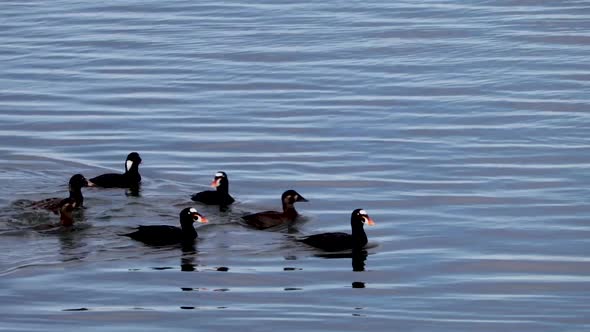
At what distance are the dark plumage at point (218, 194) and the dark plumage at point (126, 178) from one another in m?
1.10

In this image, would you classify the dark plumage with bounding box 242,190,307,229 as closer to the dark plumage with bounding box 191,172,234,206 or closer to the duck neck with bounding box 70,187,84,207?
the dark plumage with bounding box 191,172,234,206

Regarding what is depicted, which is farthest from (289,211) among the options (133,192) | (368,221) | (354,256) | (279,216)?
(133,192)

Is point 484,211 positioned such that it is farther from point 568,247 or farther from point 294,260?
point 294,260

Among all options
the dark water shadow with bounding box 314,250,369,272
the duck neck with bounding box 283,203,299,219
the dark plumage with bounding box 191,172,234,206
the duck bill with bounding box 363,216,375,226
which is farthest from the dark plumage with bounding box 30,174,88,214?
the duck bill with bounding box 363,216,375,226

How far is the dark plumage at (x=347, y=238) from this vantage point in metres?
19.7

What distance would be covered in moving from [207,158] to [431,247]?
5.79 metres

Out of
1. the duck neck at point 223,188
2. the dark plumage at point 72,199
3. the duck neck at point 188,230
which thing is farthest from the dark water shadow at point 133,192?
the duck neck at point 188,230

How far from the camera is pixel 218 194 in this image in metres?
21.6

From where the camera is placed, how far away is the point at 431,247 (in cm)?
1970

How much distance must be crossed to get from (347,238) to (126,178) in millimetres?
4086

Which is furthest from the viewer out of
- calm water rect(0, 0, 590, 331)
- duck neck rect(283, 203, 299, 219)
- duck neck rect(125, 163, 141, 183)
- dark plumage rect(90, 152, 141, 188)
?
duck neck rect(125, 163, 141, 183)

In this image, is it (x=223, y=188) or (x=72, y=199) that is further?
(x=223, y=188)

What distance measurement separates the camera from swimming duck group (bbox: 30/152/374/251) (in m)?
19.8

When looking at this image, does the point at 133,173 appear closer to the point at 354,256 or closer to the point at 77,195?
the point at 77,195
